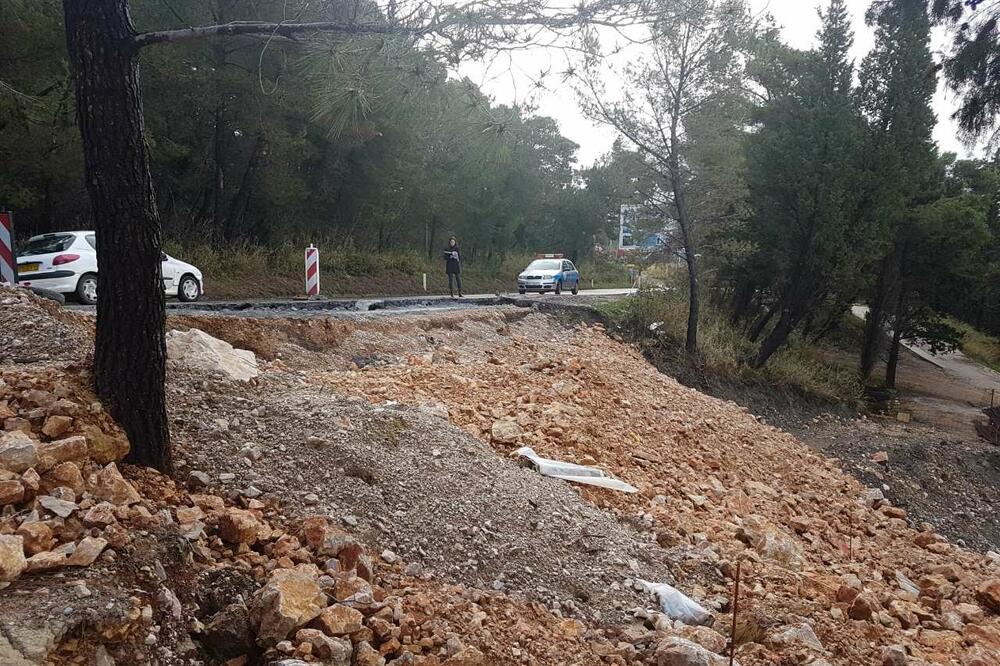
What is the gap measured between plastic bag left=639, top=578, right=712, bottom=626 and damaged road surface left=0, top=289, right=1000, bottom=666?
15mm

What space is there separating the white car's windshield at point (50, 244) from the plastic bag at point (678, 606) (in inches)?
453

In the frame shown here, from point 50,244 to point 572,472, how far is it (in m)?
10.6

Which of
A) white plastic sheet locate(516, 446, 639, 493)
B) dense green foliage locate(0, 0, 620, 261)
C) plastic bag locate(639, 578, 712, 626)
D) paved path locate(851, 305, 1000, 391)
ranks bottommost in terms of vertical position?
paved path locate(851, 305, 1000, 391)

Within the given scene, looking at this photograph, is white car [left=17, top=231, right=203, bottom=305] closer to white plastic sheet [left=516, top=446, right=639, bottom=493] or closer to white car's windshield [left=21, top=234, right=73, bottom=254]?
white car's windshield [left=21, top=234, right=73, bottom=254]

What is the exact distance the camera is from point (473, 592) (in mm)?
3734

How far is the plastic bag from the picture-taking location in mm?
4074

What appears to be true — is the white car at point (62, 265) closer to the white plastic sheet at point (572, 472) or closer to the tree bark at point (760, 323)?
the white plastic sheet at point (572, 472)

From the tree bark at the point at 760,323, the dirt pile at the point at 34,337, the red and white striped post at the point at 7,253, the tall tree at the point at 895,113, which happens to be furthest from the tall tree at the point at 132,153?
the tree bark at the point at 760,323

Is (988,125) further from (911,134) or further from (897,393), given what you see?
(897,393)

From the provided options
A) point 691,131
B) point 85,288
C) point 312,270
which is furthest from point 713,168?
point 85,288

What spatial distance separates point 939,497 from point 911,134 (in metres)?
12.1

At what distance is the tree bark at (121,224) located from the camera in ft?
11.9

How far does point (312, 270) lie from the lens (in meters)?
16.4

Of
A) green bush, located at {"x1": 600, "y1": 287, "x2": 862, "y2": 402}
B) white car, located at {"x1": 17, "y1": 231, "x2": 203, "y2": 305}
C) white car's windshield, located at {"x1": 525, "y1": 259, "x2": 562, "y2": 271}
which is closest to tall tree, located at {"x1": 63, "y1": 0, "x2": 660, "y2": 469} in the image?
white car, located at {"x1": 17, "y1": 231, "x2": 203, "y2": 305}
